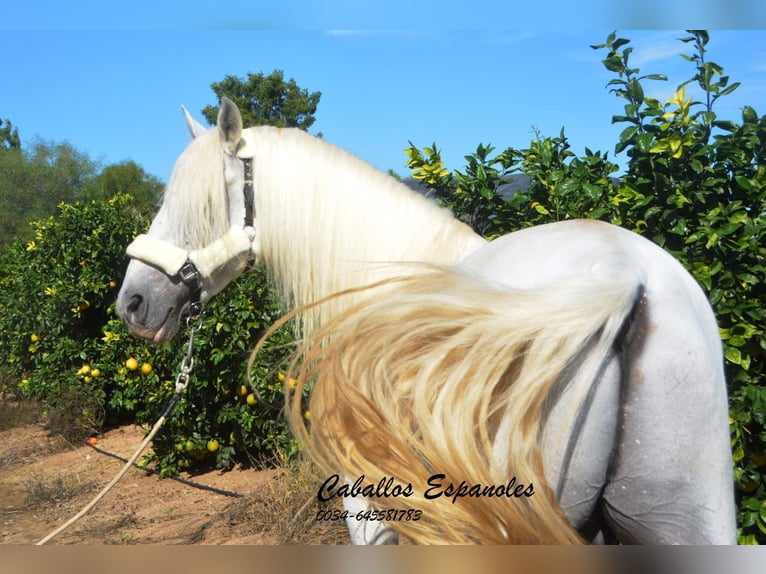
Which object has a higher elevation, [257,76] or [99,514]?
[257,76]

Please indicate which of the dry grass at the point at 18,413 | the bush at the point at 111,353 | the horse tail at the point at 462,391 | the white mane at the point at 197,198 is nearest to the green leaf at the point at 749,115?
the horse tail at the point at 462,391

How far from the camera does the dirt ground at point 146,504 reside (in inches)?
125

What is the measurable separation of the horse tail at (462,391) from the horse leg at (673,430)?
8 cm

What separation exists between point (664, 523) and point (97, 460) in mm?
4085

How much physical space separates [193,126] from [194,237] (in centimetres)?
44

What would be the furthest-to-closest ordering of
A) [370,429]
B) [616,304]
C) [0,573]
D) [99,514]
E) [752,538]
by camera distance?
[99,514] → [0,573] → [752,538] → [370,429] → [616,304]

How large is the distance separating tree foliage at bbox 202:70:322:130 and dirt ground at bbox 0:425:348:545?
4.97 ft

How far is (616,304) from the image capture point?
1.39 meters

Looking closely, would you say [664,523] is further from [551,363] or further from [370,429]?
[370,429]

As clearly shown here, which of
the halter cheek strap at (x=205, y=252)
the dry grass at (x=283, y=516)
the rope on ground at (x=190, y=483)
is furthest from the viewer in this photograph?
the rope on ground at (x=190, y=483)

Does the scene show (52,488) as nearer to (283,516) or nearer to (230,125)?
(283,516)

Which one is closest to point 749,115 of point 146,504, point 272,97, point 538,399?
point 538,399

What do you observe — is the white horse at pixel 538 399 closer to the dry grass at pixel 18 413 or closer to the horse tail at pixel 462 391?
the horse tail at pixel 462 391

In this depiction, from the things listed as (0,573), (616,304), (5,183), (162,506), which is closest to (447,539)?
(616,304)
